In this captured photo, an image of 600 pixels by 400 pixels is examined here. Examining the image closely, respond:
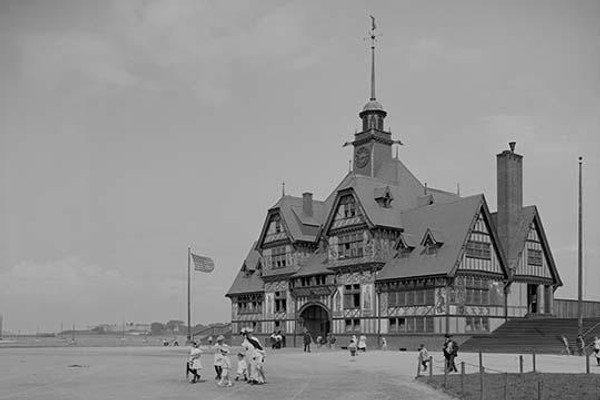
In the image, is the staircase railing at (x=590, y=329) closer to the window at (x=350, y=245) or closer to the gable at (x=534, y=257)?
the gable at (x=534, y=257)

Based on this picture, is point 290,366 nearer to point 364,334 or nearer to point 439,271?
point 439,271

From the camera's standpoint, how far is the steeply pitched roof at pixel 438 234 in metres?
59.9

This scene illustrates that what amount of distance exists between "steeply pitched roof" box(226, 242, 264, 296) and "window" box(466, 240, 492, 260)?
2655cm

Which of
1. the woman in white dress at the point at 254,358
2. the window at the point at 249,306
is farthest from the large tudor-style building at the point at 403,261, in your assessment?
the woman in white dress at the point at 254,358

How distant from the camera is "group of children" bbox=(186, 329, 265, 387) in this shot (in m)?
27.6

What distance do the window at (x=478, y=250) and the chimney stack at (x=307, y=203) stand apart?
21.3 metres

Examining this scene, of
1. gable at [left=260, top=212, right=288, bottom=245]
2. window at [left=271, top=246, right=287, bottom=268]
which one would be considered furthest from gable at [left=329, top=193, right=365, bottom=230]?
window at [left=271, top=246, right=287, bottom=268]

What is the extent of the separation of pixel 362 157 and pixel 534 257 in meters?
21.9

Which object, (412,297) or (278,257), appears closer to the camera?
(412,297)

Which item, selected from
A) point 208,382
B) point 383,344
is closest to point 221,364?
point 208,382

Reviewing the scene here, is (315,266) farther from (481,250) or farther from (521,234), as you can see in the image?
(521,234)

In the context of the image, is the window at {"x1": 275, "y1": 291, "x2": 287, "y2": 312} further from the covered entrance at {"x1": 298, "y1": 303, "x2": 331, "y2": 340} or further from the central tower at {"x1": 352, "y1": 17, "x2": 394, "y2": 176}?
the central tower at {"x1": 352, "y1": 17, "x2": 394, "y2": 176}

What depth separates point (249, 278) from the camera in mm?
84500

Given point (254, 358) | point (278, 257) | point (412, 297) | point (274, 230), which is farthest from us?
point (274, 230)
